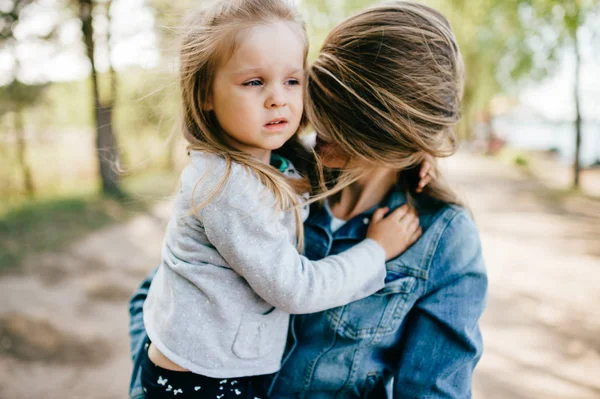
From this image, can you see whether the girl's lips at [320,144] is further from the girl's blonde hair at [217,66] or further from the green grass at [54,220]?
the green grass at [54,220]

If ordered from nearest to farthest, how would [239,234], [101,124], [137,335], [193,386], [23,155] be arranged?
[239,234] < [193,386] < [137,335] < [101,124] < [23,155]

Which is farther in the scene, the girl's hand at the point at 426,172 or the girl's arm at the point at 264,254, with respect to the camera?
the girl's hand at the point at 426,172

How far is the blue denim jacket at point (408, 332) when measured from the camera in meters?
1.31

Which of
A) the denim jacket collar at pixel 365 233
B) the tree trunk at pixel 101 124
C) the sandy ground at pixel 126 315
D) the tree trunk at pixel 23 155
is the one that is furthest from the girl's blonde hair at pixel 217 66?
the tree trunk at pixel 23 155

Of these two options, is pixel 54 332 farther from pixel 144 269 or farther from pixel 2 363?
pixel 144 269

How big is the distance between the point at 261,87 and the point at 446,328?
32.8 inches

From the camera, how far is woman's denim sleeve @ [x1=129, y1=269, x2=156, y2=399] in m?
1.54

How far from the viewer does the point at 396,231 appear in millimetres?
1418

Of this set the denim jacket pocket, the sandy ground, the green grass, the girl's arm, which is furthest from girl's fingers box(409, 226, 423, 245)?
the green grass

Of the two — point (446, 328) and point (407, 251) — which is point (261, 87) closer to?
point (407, 251)

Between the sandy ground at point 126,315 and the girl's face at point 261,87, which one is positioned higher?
the girl's face at point 261,87

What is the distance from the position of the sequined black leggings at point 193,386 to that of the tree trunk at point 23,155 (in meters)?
9.31

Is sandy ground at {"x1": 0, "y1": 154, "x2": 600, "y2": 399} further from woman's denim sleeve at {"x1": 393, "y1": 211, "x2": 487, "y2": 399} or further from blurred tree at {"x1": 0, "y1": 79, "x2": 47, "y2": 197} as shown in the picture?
blurred tree at {"x1": 0, "y1": 79, "x2": 47, "y2": 197}

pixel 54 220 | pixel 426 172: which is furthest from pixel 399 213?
pixel 54 220
